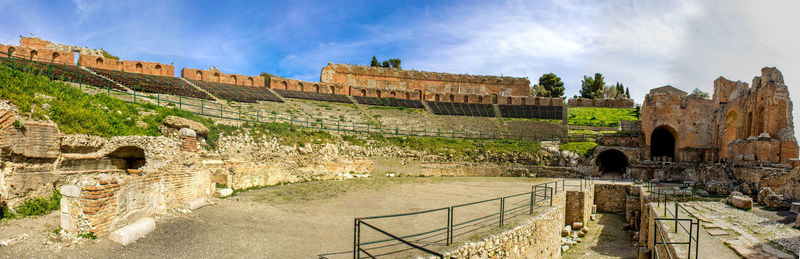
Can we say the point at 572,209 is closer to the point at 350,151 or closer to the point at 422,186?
the point at 422,186

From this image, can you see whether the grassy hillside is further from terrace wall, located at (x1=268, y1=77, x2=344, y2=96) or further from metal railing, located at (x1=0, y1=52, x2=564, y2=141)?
terrace wall, located at (x1=268, y1=77, x2=344, y2=96)

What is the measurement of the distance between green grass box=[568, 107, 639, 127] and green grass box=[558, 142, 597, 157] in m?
14.0

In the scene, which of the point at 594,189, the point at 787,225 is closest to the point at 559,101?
the point at 594,189

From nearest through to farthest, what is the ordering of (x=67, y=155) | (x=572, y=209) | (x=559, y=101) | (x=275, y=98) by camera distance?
(x=67, y=155) < (x=572, y=209) < (x=275, y=98) < (x=559, y=101)

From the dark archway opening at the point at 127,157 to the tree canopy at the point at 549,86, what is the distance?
222 feet

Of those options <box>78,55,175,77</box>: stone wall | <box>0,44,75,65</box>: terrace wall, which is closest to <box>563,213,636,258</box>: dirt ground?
<box>0,44,75,65</box>: terrace wall

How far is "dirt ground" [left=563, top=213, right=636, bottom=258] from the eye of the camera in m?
13.9

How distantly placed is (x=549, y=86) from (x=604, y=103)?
18.0 metres

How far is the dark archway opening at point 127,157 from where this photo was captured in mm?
11706

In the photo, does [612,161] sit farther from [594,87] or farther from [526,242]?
[594,87]

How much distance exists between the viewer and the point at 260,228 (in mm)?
9805

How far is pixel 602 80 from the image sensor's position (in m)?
64.8

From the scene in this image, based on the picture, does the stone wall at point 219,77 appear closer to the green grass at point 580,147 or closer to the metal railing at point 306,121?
the metal railing at point 306,121

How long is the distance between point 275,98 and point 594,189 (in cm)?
3010
